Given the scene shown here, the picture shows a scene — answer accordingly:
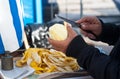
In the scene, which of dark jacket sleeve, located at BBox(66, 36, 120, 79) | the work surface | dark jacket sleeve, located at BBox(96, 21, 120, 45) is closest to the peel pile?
the work surface

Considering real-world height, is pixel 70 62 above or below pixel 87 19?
below

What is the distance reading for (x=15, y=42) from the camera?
4.85 ft

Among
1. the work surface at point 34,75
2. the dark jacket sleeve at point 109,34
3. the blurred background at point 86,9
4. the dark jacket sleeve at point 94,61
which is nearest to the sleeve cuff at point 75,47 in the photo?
the dark jacket sleeve at point 94,61

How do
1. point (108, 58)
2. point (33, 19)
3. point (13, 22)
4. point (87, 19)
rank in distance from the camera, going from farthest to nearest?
point (33, 19), point (87, 19), point (13, 22), point (108, 58)

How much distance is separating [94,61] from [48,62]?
29 centimetres

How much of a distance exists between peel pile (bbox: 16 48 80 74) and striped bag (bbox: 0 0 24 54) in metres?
0.09

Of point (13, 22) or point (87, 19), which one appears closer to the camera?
point (13, 22)

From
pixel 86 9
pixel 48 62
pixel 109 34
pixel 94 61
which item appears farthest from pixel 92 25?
pixel 86 9

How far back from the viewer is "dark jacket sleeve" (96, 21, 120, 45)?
169cm

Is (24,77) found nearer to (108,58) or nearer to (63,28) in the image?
(63,28)

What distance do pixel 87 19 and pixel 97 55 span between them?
1.39 feet

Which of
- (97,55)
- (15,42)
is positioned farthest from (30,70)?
(97,55)

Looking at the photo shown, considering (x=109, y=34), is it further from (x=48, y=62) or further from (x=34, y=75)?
(x=34, y=75)

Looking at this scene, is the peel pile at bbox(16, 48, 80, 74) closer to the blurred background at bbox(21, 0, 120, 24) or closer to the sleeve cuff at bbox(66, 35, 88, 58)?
the sleeve cuff at bbox(66, 35, 88, 58)
